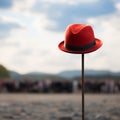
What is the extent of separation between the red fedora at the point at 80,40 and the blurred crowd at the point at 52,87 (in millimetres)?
44489

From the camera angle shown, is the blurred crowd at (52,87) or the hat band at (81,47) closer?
the hat band at (81,47)

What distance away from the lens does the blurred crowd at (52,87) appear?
5350 centimetres

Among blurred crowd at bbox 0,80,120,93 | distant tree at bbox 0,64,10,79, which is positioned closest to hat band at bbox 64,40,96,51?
blurred crowd at bbox 0,80,120,93

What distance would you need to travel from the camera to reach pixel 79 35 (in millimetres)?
8250

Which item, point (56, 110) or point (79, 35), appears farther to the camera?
point (56, 110)

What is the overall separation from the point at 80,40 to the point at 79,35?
73 millimetres

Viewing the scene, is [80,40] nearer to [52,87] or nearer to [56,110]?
[56,110]

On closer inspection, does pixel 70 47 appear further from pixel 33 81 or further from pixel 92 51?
pixel 33 81

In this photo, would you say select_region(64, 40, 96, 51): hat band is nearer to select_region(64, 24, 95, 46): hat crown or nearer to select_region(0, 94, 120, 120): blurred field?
select_region(64, 24, 95, 46): hat crown

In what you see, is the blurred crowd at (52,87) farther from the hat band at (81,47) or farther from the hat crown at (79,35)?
the hat band at (81,47)

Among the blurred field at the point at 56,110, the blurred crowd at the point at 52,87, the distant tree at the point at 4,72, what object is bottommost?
the blurred field at the point at 56,110

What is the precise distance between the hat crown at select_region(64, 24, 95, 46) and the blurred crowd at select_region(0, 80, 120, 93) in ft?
146

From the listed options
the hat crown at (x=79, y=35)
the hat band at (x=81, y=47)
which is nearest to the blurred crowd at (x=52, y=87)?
the hat crown at (x=79, y=35)

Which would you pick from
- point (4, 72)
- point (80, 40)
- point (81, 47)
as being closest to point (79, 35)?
point (80, 40)
